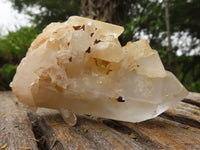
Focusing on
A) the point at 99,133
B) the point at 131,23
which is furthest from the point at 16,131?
the point at 131,23

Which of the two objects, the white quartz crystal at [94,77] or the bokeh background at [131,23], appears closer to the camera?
the white quartz crystal at [94,77]

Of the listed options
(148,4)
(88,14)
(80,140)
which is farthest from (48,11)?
(80,140)

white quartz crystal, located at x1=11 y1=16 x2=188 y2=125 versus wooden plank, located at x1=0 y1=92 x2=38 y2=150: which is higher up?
white quartz crystal, located at x1=11 y1=16 x2=188 y2=125

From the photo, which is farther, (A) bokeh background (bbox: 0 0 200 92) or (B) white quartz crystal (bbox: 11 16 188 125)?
(A) bokeh background (bbox: 0 0 200 92)

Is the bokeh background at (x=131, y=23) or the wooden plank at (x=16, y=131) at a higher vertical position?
the bokeh background at (x=131, y=23)

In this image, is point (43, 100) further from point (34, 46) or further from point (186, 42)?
point (186, 42)

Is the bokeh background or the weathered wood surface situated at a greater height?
the bokeh background
